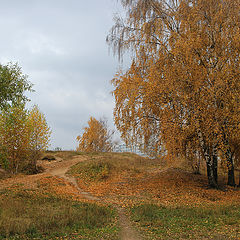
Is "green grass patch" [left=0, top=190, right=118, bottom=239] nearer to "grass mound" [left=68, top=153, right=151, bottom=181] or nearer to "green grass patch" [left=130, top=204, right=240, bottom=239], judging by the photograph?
"green grass patch" [left=130, top=204, right=240, bottom=239]

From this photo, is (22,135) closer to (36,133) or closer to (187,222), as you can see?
(36,133)

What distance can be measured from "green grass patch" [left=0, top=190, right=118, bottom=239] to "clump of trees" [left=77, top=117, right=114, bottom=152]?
3256 centimetres

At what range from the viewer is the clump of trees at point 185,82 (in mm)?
12711

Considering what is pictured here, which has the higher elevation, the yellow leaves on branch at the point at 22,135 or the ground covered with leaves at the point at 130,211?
the yellow leaves on branch at the point at 22,135

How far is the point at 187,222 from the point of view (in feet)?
26.8

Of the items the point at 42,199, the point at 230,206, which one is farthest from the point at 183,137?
the point at 42,199

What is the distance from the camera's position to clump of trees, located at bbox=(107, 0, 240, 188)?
41.7 ft

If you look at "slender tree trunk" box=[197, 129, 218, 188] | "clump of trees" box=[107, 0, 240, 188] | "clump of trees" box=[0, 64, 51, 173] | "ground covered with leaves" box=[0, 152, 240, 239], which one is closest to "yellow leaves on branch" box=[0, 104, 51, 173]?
"clump of trees" box=[0, 64, 51, 173]

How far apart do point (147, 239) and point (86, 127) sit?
38.4 metres

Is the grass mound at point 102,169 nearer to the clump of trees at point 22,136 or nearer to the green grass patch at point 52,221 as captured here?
the clump of trees at point 22,136

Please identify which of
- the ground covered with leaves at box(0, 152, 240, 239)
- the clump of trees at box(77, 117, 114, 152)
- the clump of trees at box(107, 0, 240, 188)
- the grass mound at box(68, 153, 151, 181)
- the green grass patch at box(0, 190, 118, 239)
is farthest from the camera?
the clump of trees at box(77, 117, 114, 152)

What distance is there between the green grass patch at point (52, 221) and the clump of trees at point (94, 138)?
32565 millimetres

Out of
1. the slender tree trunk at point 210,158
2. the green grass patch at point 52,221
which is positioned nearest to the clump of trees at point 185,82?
the slender tree trunk at point 210,158

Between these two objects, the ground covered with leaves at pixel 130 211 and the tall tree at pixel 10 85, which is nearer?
the ground covered with leaves at pixel 130 211
